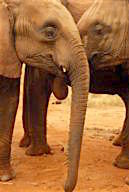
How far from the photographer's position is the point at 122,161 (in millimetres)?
5723

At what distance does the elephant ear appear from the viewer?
479 cm

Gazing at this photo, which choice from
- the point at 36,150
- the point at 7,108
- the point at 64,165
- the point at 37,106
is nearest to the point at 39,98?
the point at 37,106

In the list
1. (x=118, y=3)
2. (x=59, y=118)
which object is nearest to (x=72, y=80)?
(x=118, y=3)

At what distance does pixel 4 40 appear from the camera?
4789 mm

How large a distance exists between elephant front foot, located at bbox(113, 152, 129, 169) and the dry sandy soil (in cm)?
6

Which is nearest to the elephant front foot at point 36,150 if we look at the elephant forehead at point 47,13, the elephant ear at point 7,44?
the elephant ear at point 7,44

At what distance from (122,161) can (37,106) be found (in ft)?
3.53

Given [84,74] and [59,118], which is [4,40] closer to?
[84,74]

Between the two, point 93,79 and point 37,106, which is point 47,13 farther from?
point 37,106

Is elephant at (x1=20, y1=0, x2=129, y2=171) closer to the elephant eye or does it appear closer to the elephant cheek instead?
the elephant cheek

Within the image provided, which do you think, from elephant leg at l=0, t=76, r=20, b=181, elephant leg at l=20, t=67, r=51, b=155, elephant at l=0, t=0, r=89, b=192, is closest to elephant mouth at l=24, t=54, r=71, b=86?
elephant at l=0, t=0, r=89, b=192

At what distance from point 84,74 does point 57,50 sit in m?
0.32

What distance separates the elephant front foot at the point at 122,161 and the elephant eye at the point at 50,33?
163 centimetres

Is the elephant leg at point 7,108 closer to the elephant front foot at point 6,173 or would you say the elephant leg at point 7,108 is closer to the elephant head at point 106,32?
the elephant front foot at point 6,173
